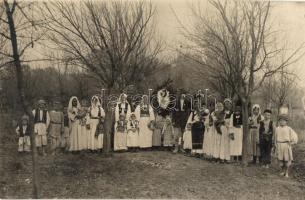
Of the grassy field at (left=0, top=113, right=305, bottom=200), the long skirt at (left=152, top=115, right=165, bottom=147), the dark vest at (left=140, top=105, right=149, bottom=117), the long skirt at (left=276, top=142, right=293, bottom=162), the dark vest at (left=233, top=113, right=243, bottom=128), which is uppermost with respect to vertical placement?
the dark vest at (left=140, top=105, right=149, bottom=117)

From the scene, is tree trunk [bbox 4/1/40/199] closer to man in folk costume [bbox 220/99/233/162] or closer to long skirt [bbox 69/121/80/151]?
long skirt [bbox 69/121/80/151]

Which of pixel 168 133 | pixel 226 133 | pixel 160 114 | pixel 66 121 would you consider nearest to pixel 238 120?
pixel 226 133

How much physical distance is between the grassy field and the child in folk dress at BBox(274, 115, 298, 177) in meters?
0.28

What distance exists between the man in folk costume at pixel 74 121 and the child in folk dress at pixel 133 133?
1256 mm

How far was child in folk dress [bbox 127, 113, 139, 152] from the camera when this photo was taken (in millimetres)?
10562

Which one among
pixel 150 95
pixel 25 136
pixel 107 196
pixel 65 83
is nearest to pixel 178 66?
pixel 150 95

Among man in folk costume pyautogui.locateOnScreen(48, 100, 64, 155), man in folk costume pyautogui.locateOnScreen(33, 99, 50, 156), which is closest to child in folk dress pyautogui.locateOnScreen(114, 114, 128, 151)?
man in folk costume pyautogui.locateOnScreen(48, 100, 64, 155)

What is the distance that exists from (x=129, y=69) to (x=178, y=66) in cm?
394

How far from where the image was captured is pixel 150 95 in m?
10.9

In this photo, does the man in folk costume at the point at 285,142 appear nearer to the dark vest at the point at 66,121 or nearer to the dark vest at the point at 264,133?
the dark vest at the point at 264,133

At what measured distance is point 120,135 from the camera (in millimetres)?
10445

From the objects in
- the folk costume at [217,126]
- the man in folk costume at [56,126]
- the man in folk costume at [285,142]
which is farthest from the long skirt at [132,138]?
the man in folk costume at [285,142]

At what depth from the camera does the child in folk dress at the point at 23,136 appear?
9.53 m

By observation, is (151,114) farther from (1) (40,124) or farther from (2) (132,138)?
(1) (40,124)
